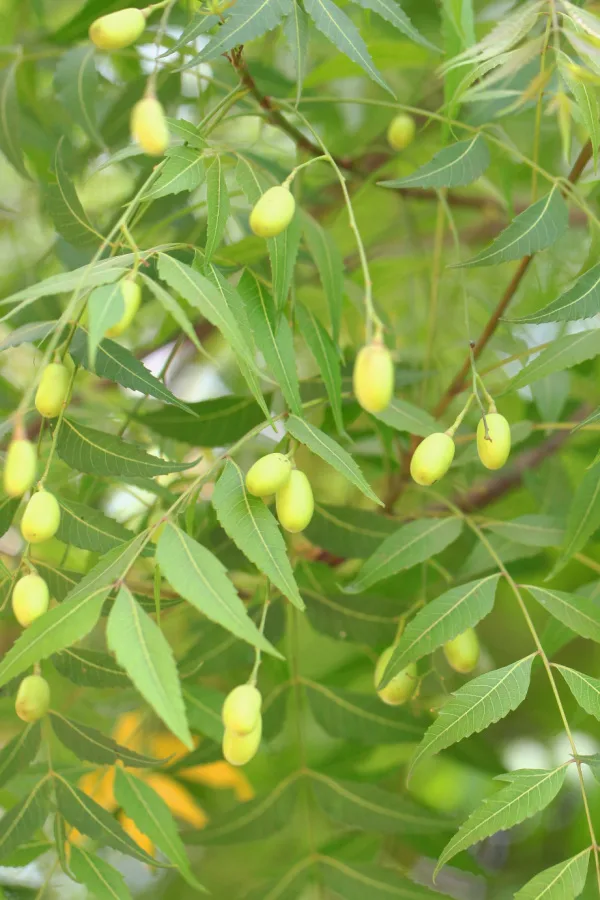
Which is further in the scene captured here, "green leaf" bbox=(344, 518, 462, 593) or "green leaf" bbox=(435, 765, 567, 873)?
"green leaf" bbox=(344, 518, 462, 593)

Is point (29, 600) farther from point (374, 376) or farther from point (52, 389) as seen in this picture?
point (374, 376)

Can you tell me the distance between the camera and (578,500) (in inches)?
26.2

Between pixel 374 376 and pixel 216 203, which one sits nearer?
pixel 374 376

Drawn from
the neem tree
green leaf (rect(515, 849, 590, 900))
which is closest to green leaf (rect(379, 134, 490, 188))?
the neem tree

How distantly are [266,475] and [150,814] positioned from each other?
0.84ft

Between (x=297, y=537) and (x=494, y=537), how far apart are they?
8.3 inches

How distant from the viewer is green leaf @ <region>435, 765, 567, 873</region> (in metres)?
0.52

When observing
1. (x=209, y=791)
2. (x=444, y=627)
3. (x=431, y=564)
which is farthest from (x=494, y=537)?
(x=209, y=791)

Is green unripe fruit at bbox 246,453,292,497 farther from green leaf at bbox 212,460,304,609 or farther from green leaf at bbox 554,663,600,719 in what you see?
green leaf at bbox 554,663,600,719

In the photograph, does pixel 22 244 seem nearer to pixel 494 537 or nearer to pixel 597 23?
pixel 494 537

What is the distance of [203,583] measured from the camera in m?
0.46

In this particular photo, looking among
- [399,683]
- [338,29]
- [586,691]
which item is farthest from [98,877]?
[338,29]

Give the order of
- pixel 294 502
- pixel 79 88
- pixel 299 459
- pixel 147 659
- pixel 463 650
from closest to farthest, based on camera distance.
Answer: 1. pixel 147 659
2. pixel 294 502
3. pixel 463 650
4. pixel 79 88
5. pixel 299 459

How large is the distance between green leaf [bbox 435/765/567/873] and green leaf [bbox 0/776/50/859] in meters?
0.30
